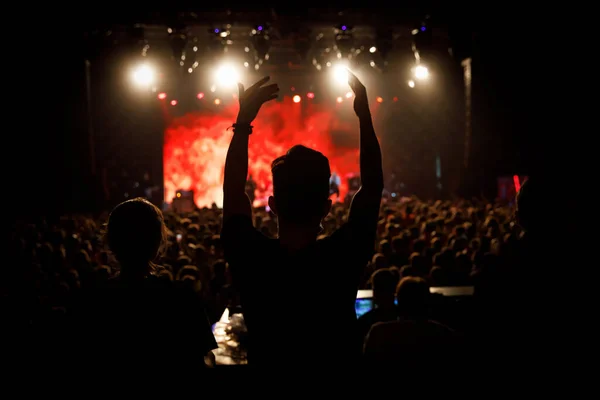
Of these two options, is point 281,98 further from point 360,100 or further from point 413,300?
point 360,100

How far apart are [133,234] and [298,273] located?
604mm

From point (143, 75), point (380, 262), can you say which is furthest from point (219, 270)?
point (143, 75)

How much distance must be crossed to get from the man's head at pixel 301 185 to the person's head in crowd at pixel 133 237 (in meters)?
0.51

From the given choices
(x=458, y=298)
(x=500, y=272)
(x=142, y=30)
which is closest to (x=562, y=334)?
(x=500, y=272)

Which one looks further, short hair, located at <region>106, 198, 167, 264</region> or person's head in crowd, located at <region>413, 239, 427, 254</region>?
person's head in crowd, located at <region>413, 239, 427, 254</region>

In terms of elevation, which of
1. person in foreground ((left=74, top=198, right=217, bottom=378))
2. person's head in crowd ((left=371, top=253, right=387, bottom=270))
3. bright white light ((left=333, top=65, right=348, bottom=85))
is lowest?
person's head in crowd ((left=371, top=253, right=387, bottom=270))

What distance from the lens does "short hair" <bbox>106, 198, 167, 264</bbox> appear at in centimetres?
187

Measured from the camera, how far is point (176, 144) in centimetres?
2309

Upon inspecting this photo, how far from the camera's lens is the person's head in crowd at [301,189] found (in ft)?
5.31

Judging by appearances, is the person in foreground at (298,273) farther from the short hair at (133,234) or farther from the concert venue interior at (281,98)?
the concert venue interior at (281,98)

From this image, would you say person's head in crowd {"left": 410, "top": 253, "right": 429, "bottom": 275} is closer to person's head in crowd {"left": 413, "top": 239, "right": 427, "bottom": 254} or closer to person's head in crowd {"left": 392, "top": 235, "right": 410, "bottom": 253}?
person's head in crowd {"left": 392, "top": 235, "right": 410, "bottom": 253}

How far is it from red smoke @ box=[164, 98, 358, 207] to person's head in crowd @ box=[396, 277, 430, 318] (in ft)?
66.1

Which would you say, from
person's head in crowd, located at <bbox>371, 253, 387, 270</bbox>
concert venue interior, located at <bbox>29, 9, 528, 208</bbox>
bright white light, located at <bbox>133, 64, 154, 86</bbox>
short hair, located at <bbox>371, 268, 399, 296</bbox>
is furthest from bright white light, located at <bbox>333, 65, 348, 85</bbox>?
short hair, located at <bbox>371, 268, 399, 296</bbox>

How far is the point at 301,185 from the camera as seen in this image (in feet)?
5.31
